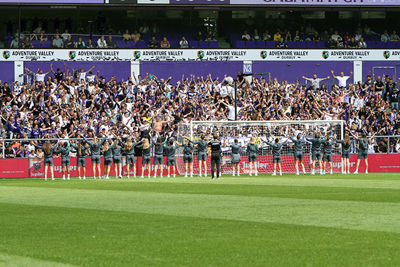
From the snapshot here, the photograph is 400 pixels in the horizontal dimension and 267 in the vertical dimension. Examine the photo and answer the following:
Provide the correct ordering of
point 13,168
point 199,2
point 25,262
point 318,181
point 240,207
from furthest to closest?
1. point 199,2
2. point 13,168
3. point 318,181
4. point 240,207
5. point 25,262

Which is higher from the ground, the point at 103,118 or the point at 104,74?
the point at 104,74

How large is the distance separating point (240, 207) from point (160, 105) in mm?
27715

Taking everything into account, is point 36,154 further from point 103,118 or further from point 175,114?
point 175,114

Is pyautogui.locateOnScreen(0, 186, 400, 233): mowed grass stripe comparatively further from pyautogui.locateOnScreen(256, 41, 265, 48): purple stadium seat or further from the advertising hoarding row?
pyautogui.locateOnScreen(256, 41, 265, 48): purple stadium seat

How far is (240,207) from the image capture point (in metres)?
17.5

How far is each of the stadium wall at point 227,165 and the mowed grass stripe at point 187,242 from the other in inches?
962

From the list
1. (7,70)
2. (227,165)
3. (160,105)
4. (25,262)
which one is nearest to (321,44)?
(160,105)

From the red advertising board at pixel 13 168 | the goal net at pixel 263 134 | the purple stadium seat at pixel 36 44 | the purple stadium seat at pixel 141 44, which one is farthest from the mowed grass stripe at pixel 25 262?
the purple stadium seat at pixel 141 44

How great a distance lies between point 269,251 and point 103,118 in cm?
3320

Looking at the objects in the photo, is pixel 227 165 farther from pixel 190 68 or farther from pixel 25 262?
pixel 25 262

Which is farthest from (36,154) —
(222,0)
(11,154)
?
(222,0)

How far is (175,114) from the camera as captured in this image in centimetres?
4434

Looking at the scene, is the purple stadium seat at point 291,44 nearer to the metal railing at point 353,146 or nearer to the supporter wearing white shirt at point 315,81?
the supporter wearing white shirt at point 315,81

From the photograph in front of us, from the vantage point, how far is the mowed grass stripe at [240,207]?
47.3 feet
